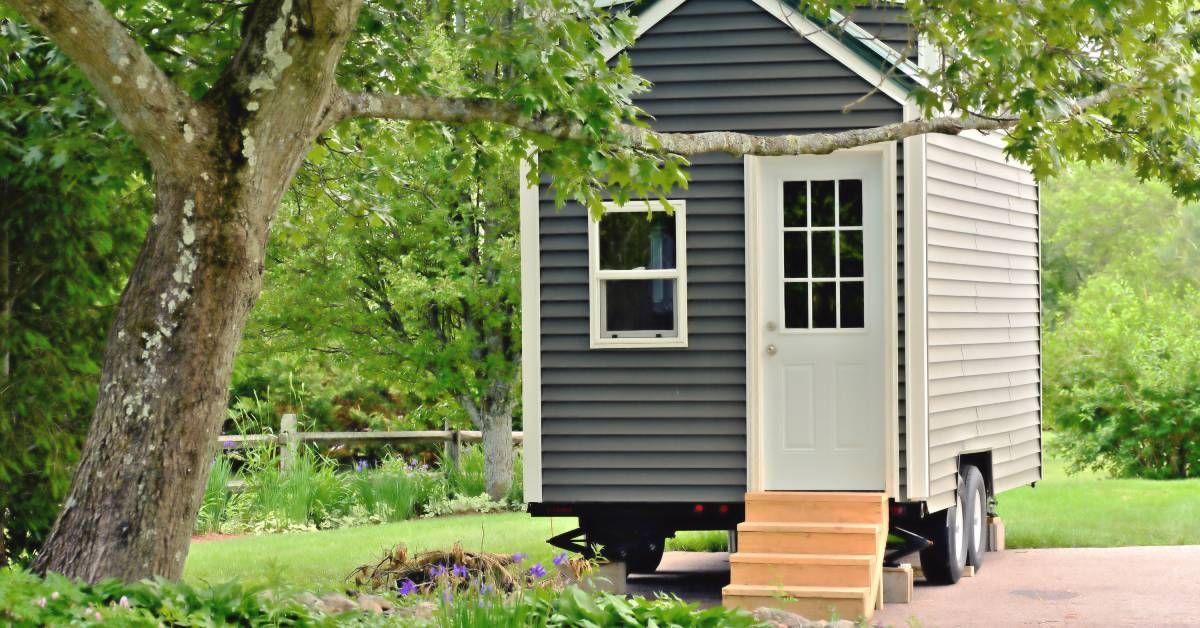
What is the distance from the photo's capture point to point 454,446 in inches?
688

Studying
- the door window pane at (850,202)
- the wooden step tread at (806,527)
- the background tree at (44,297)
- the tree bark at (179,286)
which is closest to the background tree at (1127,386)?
the door window pane at (850,202)

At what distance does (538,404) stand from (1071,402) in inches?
478

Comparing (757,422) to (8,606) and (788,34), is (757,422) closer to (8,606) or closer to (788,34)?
(788,34)

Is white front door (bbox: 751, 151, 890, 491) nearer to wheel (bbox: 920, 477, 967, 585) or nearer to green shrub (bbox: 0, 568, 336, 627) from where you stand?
wheel (bbox: 920, 477, 967, 585)

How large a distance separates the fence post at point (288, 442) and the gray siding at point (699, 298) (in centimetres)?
653

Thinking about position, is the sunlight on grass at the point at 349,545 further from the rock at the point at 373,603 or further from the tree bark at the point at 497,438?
the rock at the point at 373,603

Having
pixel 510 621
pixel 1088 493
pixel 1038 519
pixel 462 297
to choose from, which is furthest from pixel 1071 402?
pixel 510 621

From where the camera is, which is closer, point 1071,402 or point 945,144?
point 945,144

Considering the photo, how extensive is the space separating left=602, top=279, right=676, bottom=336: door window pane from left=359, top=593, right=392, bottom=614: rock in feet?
11.4

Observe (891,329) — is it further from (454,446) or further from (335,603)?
(454,446)

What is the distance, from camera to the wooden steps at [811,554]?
8.50 meters

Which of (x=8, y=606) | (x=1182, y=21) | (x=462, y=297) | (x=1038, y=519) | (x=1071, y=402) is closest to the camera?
(x=8, y=606)

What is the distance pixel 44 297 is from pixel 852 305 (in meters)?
4.98

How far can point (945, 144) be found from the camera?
391 inches
